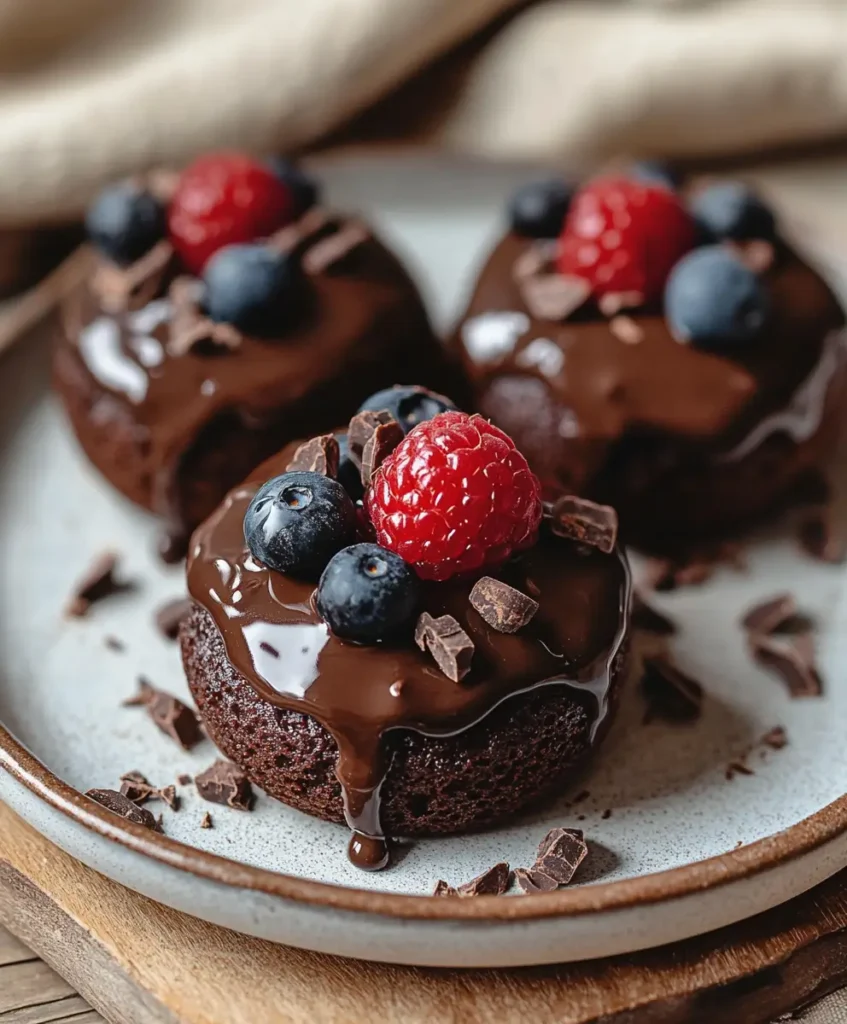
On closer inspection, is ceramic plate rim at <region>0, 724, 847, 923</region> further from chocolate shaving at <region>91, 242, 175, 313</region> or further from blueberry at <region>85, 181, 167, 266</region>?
blueberry at <region>85, 181, 167, 266</region>

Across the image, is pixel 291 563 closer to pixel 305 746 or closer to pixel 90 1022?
pixel 305 746

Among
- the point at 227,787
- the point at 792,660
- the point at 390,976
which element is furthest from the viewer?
the point at 792,660

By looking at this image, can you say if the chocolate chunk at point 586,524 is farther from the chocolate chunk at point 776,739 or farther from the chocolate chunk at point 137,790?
the chocolate chunk at point 137,790

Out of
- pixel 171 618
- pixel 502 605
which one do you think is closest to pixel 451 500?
pixel 502 605

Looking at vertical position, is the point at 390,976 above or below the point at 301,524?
below

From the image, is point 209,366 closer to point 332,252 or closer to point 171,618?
point 332,252

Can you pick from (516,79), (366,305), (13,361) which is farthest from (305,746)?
(516,79)
